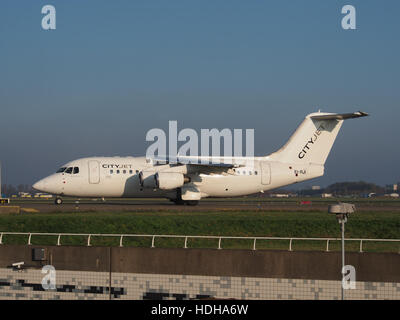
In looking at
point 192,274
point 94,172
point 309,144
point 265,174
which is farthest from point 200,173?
point 192,274

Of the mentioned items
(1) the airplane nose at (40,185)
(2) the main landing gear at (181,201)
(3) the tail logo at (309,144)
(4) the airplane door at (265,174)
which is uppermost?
(3) the tail logo at (309,144)

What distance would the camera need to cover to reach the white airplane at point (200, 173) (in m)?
53.9

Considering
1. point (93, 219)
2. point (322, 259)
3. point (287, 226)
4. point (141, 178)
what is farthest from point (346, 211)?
point (141, 178)

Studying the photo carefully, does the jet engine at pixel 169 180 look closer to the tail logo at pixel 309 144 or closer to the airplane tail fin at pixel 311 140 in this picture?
the airplane tail fin at pixel 311 140

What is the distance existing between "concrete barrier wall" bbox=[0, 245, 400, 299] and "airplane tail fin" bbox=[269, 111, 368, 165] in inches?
1272

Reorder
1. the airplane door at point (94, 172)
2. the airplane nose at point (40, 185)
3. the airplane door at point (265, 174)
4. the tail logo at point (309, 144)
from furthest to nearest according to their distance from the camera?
1. the tail logo at point (309, 144)
2. the airplane door at point (265, 174)
3. the airplane door at point (94, 172)
4. the airplane nose at point (40, 185)

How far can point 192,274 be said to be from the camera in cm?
2694

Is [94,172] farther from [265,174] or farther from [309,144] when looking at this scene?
[309,144]

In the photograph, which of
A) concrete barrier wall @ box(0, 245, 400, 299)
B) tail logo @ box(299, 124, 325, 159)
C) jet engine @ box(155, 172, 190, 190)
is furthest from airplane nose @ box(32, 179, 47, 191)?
concrete barrier wall @ box(0, 245, 400, 299)

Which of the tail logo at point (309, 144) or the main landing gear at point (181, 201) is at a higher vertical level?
the tail logo at point (309, 144)

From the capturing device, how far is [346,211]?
22750 mm

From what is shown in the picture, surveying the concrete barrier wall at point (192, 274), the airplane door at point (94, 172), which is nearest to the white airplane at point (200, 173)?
the airplane door at point (94, 172)

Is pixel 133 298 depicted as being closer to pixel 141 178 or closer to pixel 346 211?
pixel 346 211
